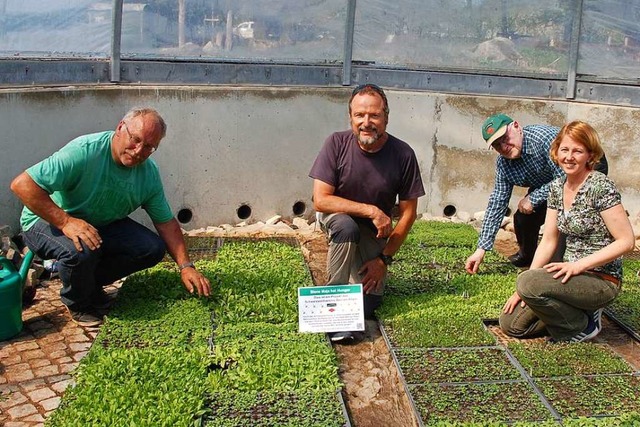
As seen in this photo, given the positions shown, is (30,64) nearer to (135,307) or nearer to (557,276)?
(135,307)

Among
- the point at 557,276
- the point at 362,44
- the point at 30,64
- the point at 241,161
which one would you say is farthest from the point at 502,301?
the point at 30,64

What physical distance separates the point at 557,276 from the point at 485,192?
11.5 feet

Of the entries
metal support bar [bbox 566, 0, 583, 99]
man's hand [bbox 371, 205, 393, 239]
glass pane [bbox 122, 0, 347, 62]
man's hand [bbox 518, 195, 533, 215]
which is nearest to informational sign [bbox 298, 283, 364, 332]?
man's hand [bbox 371, 205, 393, 239]

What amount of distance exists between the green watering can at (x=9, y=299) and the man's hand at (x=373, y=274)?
7.38ft

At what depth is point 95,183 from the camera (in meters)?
4.68

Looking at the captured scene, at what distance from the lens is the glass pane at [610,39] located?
7727 mm

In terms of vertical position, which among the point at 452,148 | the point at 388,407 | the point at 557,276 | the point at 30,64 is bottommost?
the point at 388,407

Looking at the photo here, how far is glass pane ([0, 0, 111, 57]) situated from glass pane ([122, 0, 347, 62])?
238mm

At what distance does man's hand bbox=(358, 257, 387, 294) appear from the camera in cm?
505

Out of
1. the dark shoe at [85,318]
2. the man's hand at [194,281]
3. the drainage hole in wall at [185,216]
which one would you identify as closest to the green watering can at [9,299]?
the dark shoe at [85,318]

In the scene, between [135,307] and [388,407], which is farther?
[135,307]

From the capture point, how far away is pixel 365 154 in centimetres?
496

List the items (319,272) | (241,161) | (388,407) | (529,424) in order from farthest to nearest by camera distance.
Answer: (241,161)
(319,272)
(388,407)
(529,424)

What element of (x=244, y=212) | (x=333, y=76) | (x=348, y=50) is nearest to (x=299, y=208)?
(x=244, y=212)
